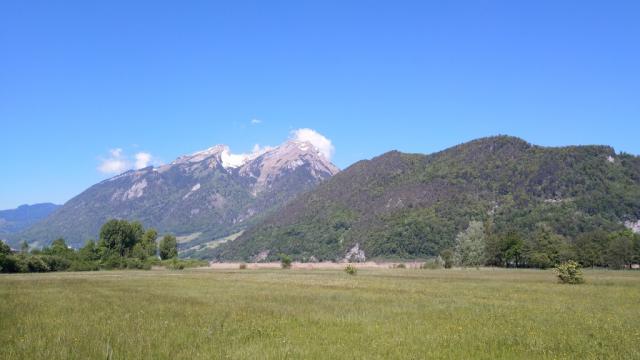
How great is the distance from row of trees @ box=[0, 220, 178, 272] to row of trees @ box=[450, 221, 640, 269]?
80535mm

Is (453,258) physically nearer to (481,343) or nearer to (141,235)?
(141,235)

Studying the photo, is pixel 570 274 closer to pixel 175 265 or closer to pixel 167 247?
pixel 175 265

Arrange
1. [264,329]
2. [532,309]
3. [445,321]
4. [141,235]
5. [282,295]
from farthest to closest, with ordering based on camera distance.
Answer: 1. [141,235]
2. [282,295]
3. [532,309]
4. [445,321]
5. [264,329]

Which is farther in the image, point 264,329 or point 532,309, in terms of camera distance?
point 532,309

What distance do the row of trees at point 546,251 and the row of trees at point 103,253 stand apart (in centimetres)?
8054

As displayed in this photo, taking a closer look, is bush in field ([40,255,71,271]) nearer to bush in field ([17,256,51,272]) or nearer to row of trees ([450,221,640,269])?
bush in field ([17,256,51,272])

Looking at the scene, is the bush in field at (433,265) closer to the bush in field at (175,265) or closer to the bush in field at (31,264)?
the bush in field at (175,265)

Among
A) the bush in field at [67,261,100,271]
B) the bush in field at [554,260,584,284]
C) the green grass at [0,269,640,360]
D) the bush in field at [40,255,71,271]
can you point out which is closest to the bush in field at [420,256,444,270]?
the bush in field at [554,260,584,284]

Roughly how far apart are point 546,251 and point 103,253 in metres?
114

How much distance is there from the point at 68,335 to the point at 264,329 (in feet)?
26.4

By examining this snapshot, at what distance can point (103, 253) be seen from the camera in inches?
5714

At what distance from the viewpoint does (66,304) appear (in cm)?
3344

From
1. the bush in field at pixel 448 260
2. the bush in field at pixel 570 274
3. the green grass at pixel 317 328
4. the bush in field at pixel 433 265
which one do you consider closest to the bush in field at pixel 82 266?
the bush in field at pixel 433 265

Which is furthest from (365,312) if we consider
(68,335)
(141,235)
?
(141,235)
